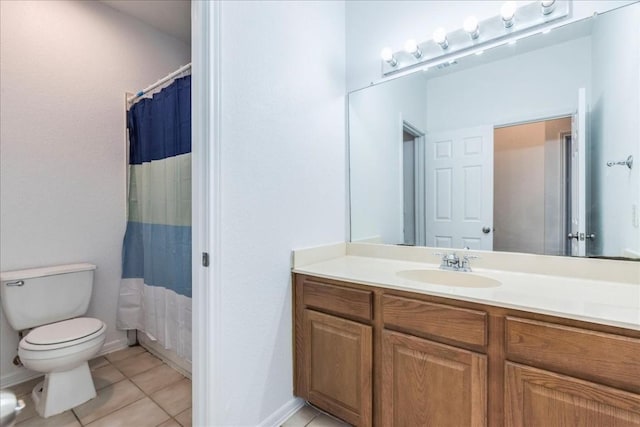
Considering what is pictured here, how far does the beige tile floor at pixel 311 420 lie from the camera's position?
150 centimetres

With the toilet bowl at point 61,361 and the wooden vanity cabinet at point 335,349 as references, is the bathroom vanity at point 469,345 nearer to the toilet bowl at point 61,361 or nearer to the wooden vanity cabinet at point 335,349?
the wooden vanity cabinet at point 335,349

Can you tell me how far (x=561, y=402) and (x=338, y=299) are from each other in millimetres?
832

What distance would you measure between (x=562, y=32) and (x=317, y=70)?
118 cm

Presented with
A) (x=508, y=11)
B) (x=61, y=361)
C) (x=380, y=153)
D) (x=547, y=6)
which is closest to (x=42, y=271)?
(x=61, y=361)

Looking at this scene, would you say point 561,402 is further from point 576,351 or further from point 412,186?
point 412,186

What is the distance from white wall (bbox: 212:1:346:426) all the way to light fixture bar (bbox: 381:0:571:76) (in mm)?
490

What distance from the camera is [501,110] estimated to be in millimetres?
1538

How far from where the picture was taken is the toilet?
5.10 feet

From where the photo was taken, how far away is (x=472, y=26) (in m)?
1.51

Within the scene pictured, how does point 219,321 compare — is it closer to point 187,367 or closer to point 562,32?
point 187,367

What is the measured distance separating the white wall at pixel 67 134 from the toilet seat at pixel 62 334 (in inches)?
15.4

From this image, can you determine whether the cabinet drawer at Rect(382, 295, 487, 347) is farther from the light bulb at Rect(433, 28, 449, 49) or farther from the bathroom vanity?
the light bulb at Rect(433, 28, 449, 49)

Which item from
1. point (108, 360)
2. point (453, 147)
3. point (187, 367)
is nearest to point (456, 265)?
point (453, 147)

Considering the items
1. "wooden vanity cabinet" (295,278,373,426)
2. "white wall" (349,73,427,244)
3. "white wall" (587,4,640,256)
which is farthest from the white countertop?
"white wall" (349,73,427,244)
